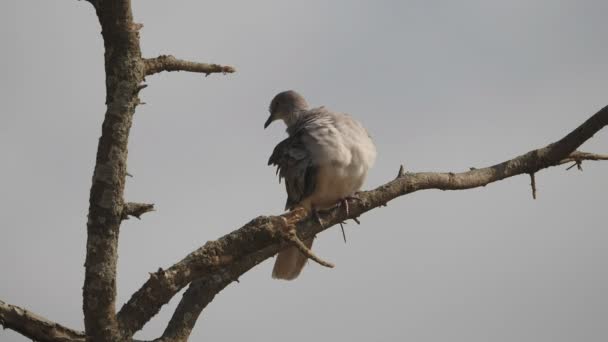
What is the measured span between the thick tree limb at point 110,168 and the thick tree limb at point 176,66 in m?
0.10

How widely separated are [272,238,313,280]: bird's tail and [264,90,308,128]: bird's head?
2131 mm

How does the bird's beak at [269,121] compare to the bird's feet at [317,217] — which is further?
the bird's beak at [269,121]

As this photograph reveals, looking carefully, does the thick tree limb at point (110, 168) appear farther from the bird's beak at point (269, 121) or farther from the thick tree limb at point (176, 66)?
the bird's beak at point (269, 121)

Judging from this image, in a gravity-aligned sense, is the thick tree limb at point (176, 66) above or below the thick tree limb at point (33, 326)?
above

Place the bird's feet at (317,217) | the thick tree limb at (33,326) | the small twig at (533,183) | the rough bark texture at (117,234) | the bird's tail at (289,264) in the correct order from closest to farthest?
the thick tree limb at (33,326) → the rough bark texture at (117,234) → the bird's feet at (317,217) → the small twig at (533,183) → the bird's tail at (289,264)

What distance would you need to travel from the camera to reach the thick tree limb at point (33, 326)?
4.32 m

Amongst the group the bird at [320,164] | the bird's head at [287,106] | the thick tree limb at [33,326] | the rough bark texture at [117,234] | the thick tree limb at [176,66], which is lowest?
the thick tree limb at [33,326]

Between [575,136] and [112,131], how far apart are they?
327 centimetres

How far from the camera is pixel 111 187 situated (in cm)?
444

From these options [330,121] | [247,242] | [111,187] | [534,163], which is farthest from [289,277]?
[111,187]

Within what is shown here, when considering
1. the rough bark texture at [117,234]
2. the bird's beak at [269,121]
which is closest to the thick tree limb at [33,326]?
the rough bark texture at [117,234]

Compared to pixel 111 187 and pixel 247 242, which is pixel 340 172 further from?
pixel 111 187

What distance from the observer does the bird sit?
24.1ft

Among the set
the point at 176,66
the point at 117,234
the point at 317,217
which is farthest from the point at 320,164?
the point at 117,234
